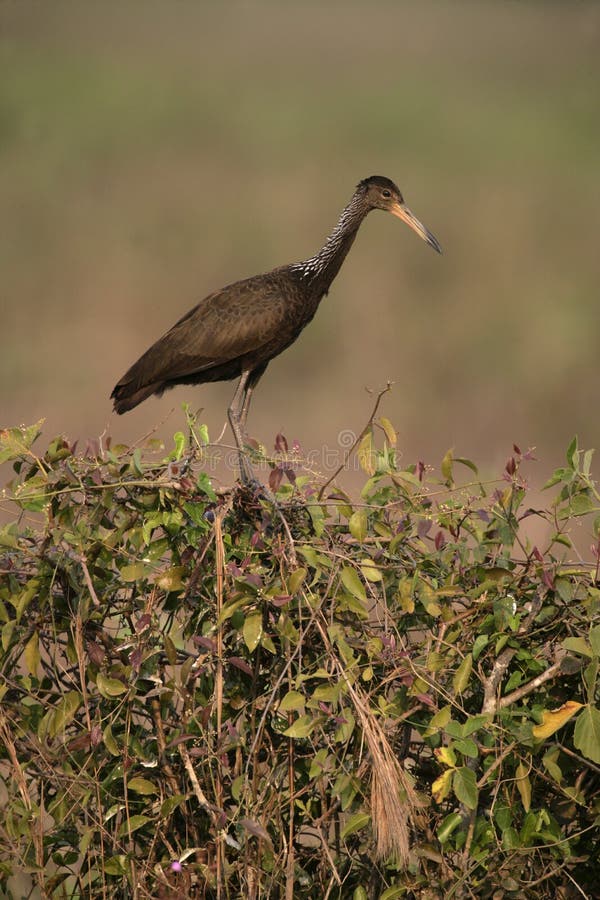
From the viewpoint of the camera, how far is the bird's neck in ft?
19.9

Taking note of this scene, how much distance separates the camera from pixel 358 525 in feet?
9.94

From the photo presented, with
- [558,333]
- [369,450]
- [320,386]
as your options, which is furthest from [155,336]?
[369,450]

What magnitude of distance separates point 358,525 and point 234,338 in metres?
2.82

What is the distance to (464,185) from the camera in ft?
45.5

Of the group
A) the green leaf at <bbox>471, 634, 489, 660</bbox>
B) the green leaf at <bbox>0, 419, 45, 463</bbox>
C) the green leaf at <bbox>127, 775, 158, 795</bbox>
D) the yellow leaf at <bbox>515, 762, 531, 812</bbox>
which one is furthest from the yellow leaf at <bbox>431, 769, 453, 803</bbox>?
the green leaf at <bbox>0, 419, 45, 463</bbox>

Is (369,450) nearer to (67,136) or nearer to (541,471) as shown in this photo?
(541,471)

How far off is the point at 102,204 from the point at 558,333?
467 cm

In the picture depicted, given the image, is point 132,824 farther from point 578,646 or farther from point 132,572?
point 578,646

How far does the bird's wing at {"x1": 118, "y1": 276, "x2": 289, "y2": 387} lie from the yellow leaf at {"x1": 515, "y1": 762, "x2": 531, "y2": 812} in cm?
307

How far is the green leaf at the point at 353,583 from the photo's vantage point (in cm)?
294

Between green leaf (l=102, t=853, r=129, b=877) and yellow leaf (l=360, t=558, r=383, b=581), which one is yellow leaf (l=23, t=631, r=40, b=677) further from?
yellow leaf (l=360, t=558, r=383, b=581)

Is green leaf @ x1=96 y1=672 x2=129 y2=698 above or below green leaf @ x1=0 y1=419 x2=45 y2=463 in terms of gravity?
below

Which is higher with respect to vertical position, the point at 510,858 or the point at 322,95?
the point at 322,95

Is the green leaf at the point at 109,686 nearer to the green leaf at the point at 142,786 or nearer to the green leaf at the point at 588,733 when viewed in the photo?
the green leaf at the point at 142,786
